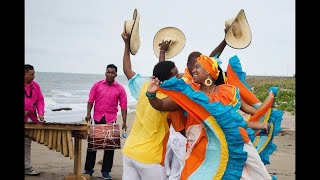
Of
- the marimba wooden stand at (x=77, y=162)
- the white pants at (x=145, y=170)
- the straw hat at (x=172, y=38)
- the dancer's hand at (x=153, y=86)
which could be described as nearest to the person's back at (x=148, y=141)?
the white pants at (x=145, y=170)

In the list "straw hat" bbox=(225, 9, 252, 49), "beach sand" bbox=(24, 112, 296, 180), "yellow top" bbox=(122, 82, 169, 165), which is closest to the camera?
"yellow top" bbox=(122, 82, 169, 165)

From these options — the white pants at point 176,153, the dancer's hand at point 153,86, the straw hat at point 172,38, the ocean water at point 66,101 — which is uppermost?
the straw hat at point 172,38

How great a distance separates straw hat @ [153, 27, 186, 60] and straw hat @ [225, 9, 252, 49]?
60 centimetres

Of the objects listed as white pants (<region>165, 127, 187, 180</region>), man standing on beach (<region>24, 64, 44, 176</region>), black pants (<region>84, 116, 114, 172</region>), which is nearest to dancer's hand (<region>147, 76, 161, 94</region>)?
white pants (<region>165, 127, 187, 180</region>)

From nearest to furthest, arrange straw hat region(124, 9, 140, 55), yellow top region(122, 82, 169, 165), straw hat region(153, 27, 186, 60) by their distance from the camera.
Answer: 1. yellow top region(122, 82, 169, 165)
2. straw hat region(124, 9, 140, 55)
3. straw hat region(153, 27, 186, 60)

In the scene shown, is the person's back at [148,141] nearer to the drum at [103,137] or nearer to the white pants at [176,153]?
the white pants at [176,153]

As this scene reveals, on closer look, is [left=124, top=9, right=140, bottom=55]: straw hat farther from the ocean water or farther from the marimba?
the ocean water

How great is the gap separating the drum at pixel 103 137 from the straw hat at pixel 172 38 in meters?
2.19

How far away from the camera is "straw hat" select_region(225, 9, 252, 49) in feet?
21.6

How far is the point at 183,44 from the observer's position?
269 inches

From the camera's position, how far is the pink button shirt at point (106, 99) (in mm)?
9273

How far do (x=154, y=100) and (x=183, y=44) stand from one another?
2.16m

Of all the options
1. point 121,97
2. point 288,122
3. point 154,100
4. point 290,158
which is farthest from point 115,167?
point 288,122
